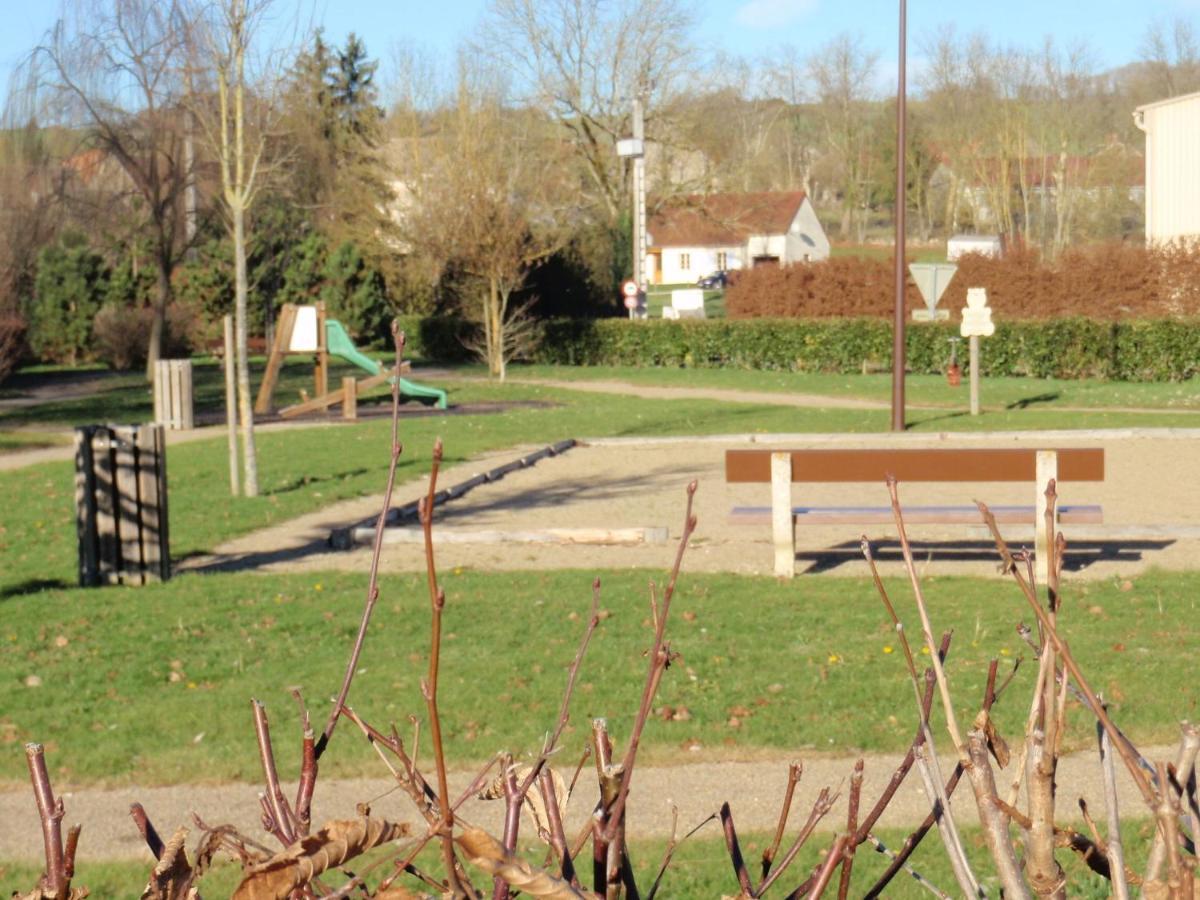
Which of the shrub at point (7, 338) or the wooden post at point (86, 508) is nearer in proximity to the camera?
the wooden post at point (86, 508)

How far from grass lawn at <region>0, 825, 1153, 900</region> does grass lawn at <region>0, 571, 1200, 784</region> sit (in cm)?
105

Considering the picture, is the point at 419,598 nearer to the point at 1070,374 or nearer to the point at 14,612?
the point at 14,612

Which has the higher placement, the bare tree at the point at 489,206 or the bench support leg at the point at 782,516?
the bare tree at the point at 489,206

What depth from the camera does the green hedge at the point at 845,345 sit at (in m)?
31.0

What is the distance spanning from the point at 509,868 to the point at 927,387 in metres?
29.1

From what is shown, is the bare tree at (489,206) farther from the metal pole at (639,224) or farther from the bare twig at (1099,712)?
the bare twig at (1099,712)

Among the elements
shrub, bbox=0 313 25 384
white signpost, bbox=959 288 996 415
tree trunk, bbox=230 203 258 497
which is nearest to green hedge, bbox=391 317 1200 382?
white signpost, bbox=959 288 996 415

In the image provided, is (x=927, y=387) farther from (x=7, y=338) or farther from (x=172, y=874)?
(x=172, y=874)

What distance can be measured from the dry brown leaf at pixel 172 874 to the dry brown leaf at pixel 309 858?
0.19m

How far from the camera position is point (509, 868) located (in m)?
1.40

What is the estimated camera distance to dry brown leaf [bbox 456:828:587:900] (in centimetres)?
139

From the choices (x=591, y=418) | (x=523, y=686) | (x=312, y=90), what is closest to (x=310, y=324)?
(x=591, y=418)

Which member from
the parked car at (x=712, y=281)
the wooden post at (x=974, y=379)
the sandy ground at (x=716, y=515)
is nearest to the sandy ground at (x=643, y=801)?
the sandy ground at (x=716, y=515)

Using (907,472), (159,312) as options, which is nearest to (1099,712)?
(907,472)
